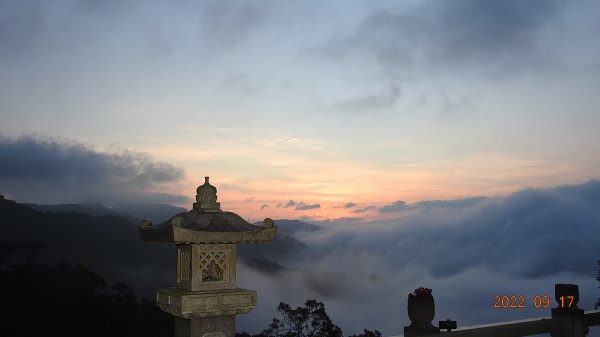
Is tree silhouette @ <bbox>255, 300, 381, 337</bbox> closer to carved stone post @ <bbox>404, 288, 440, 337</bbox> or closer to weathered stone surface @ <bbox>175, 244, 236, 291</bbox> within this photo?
carved stone post @ <bbox>404, 288, 440, 337</bbox>

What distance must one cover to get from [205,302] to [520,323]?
8603mm

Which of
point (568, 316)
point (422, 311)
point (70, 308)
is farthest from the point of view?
point (70, 308)

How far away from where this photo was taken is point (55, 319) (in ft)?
136

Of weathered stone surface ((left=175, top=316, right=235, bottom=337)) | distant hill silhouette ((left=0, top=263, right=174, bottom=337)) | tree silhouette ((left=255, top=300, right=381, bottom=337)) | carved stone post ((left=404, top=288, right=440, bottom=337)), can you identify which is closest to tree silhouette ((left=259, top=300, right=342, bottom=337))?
tree silhouette ((left=255, top=300, right=381, bottom=337))

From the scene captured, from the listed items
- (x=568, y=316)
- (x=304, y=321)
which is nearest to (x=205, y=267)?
(x=568, y=316)

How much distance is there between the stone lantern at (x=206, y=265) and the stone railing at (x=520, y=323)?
3.93m

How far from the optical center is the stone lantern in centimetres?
959

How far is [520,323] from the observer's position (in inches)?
510

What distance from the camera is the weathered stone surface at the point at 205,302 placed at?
9461mm

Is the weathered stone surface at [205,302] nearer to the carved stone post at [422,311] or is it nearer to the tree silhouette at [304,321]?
the carved stone post at [422,311]

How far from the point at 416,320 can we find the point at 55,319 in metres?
39.5

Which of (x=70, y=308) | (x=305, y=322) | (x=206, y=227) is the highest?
(x=206, y=227)

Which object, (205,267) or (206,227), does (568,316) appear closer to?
(205,267)

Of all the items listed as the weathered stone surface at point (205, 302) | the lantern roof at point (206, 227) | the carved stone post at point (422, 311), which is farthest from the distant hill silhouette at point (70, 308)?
the carved stone post at point (422, 311)
